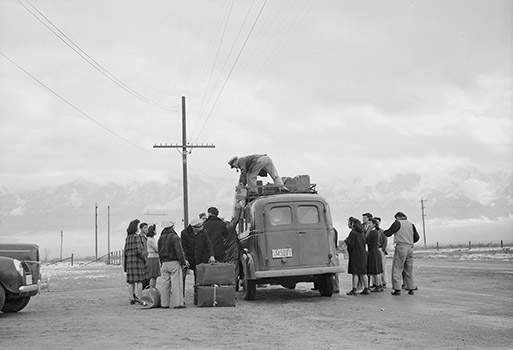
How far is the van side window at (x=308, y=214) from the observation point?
652 inches

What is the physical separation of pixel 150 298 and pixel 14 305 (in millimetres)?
2863

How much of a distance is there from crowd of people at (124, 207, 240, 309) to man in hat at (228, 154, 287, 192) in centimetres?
244

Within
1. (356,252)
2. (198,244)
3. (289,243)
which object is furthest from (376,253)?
(198,244)

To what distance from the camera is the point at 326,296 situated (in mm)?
16859

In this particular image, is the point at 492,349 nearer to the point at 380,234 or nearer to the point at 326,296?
the point at 326,296

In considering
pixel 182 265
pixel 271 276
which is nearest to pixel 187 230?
pixel 182 265

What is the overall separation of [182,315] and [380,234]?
7865 mm

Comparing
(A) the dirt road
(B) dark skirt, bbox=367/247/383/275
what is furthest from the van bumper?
(B) dark skirt, bbox=367/247/383/275

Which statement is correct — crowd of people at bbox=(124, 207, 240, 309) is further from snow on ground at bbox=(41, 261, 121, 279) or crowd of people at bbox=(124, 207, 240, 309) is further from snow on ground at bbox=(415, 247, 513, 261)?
snow on ground at bbox=(415, 247, 513, 261)

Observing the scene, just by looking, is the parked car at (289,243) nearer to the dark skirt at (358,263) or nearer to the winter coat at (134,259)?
the dark skirt at (358,263)

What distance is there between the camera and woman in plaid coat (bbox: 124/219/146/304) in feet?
51.0

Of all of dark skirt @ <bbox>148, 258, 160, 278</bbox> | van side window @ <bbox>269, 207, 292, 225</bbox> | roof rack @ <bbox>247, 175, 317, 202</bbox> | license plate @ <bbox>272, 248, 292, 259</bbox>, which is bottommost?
dark skirt @ <bbox>148, 258, 160, 278</bbox>

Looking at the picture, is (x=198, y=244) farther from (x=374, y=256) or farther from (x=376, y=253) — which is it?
(x=376, y=253)

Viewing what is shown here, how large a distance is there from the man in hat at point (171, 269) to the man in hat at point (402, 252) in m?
5.51
